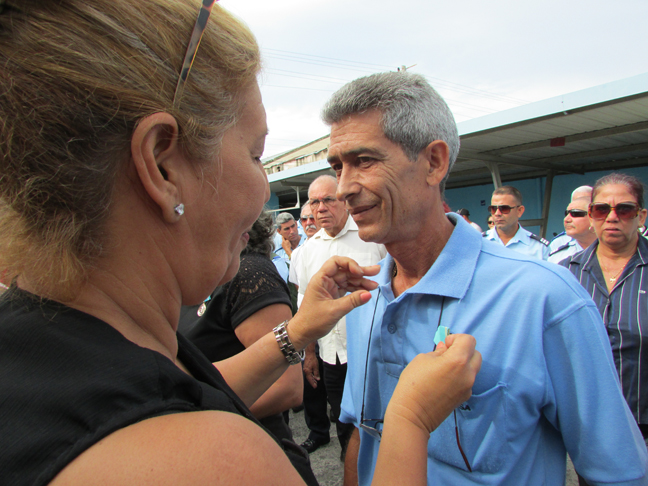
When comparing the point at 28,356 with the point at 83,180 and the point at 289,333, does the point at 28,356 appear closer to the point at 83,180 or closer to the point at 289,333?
the point at 83,180

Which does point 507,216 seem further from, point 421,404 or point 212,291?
point 212,291

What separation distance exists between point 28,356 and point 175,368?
0.73 ft

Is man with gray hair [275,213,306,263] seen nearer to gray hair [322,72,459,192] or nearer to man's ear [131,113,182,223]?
gray hair [322,72,459,192]

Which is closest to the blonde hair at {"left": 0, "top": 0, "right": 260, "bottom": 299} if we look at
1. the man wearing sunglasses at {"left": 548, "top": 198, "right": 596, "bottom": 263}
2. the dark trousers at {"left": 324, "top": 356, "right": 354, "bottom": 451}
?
the dark trousers at {"left": 324, "top": 356, "right": 354, "bottom": 451}

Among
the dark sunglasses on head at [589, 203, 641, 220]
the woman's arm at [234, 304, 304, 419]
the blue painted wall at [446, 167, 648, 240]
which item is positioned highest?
the blue painted wall at [446, 167, 648, 240]

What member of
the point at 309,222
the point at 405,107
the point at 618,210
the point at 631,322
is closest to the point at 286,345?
the point at 405,107

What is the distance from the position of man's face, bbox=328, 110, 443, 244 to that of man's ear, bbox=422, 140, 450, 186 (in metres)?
0.03

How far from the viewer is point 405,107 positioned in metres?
1.59

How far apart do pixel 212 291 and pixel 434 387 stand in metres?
0.65

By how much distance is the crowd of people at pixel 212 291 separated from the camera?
592 millimetres

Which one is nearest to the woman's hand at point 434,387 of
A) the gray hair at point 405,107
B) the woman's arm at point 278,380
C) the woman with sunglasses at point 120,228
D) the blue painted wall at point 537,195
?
the woman with sunglasses at point 120,228

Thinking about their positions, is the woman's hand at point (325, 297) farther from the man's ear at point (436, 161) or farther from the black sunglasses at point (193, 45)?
the black sunglasses at point (193, 45)

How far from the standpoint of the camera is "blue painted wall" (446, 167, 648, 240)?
10770 millimetres

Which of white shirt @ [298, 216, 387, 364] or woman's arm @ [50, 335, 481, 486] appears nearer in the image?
woman's arm @ [50, 335, 481, 486]
